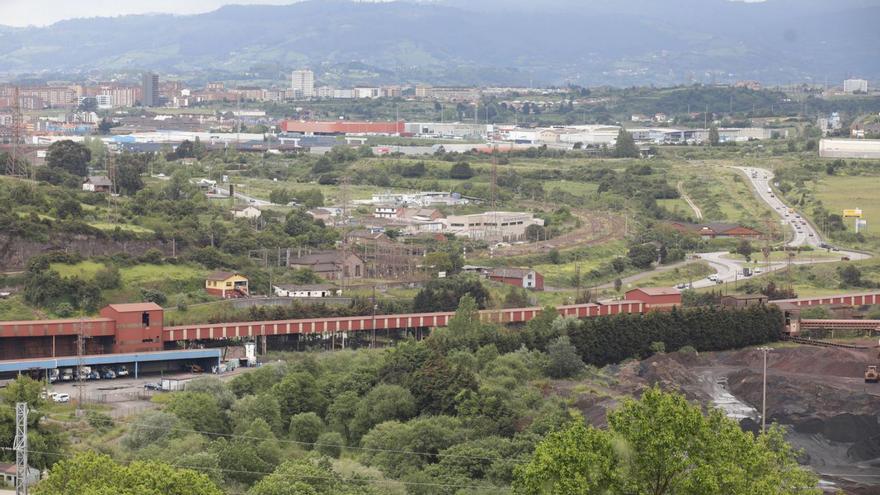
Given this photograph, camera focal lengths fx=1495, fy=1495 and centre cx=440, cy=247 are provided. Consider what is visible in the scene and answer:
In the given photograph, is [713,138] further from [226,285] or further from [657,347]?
[657,347]

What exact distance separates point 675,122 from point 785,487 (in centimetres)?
7711

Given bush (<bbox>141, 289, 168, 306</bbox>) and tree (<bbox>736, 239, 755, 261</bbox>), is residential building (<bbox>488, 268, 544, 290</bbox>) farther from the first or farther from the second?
tree (<bbox>736, 239, 755, 261</bbox>)

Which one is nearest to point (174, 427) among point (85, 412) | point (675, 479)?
point (85, 412)

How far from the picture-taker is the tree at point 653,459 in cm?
1108

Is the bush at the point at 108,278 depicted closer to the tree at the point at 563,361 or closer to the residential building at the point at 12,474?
the tree at the point at 563,361

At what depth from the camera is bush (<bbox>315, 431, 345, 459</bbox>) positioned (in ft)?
60.9

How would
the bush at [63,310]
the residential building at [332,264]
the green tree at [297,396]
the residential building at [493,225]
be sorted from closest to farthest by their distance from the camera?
the green tree at [297,396], the bush at [63,310], the residential building at [332,264], the residential building at [493,225]

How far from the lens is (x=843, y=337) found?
2852 cm

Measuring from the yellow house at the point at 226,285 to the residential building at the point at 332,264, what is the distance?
2.76 metres

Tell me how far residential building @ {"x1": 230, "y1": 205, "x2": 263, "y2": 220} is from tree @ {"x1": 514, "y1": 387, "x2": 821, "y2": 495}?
28.2 m

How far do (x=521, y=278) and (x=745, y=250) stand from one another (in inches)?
351

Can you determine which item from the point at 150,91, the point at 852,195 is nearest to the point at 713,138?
the point at 852,195

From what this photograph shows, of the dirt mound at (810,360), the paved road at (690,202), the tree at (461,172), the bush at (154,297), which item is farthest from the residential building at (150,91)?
the dirt mound at (810,360)

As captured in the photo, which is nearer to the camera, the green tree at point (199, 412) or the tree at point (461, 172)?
the green tree at point (199, 412)
